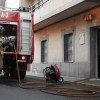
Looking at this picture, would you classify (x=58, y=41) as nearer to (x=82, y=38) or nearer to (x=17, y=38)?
(x=82, y=38)

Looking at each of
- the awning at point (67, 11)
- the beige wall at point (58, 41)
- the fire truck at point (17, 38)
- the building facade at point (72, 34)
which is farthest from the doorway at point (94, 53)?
the fire truck at point (17, 38)

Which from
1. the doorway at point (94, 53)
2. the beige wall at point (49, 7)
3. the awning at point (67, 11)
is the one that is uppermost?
the beige wall at point (49, 7)

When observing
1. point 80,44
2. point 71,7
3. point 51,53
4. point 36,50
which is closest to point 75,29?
point 80,44

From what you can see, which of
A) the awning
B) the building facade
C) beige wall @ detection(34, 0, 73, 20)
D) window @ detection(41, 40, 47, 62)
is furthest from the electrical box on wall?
window @ detection(41, 40, 47, 62)

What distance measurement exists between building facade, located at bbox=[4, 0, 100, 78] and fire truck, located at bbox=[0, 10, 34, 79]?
2.91 metres

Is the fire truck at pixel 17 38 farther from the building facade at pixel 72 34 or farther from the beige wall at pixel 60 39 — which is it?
the beige wall at pixel 60 39

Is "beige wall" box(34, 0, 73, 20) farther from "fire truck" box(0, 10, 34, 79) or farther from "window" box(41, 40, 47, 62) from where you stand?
"fire truck" box(0, 10, 34, 79)

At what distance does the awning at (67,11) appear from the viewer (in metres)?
12.5

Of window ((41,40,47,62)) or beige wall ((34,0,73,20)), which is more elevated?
beige wall ((34,0,73,20))

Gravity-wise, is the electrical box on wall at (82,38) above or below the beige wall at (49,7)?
below

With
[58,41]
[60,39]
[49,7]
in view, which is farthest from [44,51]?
[49,7]

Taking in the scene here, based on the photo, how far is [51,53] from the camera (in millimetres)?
18531

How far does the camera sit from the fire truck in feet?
36.7

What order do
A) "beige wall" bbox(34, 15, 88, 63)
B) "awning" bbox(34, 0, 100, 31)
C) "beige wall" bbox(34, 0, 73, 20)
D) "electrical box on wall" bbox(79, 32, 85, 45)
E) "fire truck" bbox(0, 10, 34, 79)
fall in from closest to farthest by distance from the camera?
"fire truck" bbox(0, 10, 34, 79) → "awning" bbox(34, 0, 100, 31) → "electrical box on wall" bbox(79, 32, 85, 45) → "beige wall" bbox(34, 15, 88, 63) → "beige wall" bbox(34, 0, 73, 20)
